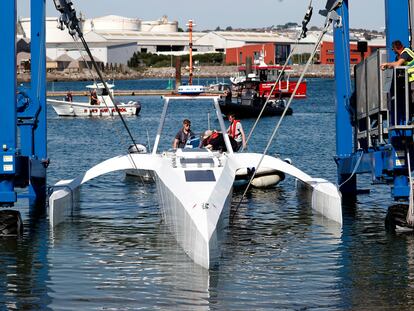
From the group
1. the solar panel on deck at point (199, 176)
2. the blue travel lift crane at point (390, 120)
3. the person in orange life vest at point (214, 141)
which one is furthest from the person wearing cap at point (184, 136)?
the solar panel on deck at point (199, 176)

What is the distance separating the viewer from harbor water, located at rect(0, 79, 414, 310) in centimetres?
1399

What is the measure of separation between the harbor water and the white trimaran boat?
326 millimetres

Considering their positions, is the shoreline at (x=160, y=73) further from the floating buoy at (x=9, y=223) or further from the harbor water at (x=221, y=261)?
the floating buoy at (x=9, y=223)

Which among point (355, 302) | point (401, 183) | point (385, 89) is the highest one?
point (385, 89)

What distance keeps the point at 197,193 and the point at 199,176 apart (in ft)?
4.07

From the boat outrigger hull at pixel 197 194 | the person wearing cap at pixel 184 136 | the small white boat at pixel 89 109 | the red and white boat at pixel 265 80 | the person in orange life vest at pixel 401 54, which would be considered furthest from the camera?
the red and white boat at pixel 265 80

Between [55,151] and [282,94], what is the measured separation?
44.7 metres

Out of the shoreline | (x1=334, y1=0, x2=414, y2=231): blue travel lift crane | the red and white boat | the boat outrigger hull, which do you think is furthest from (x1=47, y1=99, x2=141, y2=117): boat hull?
the shoreline

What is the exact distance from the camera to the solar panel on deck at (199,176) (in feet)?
57.6

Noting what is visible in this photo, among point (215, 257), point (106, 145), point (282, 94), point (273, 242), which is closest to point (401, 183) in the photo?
point (273, 242)

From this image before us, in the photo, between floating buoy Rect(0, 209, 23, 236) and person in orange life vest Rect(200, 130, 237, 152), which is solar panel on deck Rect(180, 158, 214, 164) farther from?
person in orange life vest Rect(200, 130, 237, 152)

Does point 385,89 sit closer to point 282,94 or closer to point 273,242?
point 273,242

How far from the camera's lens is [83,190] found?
26688mm

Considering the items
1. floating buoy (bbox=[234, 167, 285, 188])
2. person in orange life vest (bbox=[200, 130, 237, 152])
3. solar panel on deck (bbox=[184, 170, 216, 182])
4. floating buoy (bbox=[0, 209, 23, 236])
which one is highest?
person in orange life vest (bbox=[200, 130, 237, 152])
